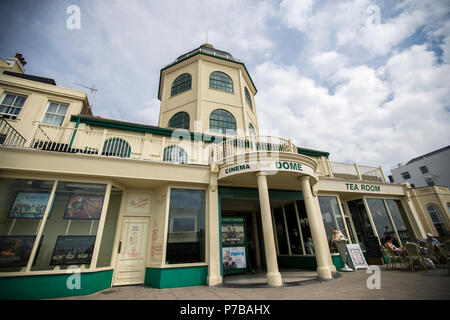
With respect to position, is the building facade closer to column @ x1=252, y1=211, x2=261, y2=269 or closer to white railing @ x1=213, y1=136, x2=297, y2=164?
column @ x1=252, y1=211, x2=261, y2=269

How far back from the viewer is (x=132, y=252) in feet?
23.9

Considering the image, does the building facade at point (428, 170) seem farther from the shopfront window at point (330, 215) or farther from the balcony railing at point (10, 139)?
the balcony railing at point (10, 139)

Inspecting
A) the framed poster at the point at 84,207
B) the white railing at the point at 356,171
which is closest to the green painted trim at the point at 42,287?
the framed poster at the point at 84,207

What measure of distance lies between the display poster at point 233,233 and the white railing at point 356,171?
7.40 meters

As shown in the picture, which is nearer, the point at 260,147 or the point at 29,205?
the point at 29,205

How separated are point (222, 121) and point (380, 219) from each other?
38.7ft

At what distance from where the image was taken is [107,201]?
6855mm

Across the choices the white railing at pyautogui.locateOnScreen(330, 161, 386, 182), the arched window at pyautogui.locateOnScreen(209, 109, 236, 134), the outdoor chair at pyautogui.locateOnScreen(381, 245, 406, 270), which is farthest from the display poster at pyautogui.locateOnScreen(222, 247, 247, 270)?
the white railing at pyautogui.locateOnScreen(330, 161, 386, 182)

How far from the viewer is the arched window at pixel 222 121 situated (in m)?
13.3

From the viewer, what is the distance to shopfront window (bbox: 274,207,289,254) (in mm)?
10680

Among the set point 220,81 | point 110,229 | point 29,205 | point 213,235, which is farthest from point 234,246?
point 220,81

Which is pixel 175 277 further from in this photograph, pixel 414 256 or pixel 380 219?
pixel 380 219

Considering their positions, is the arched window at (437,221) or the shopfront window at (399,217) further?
the arched window at (437,221)
